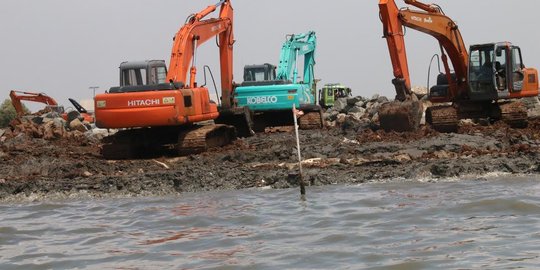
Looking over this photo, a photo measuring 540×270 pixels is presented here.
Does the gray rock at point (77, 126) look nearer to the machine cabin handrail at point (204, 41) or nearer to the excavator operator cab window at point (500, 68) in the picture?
the machine cabin handrail at point (204, 41)

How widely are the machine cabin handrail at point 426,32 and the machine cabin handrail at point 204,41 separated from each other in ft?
15.2

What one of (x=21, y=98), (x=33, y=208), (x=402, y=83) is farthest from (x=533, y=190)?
(x=21, y=98)

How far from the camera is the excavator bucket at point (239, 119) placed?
23.2 m

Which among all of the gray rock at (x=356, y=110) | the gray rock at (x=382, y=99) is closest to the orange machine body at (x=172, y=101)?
the gray rock at (x=356, y=110)

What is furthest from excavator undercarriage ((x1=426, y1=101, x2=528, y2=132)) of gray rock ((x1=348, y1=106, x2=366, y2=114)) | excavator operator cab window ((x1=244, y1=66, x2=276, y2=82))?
gray rock ((x1=348, y1=106, x2=366, y2=114))

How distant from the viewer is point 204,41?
71.1 feet

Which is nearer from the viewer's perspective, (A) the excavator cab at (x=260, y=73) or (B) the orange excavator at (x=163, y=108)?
(B) the orange excavator at (x=163, y=108)

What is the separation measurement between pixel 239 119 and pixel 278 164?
839 centimetres

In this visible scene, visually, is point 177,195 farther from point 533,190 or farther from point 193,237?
point 533,190

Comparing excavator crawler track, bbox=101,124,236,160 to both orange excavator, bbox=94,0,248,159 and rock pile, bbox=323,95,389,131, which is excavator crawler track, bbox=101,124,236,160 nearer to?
orange excavator, bbox=94,0,248,159

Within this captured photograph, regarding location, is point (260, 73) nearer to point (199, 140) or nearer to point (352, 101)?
point (199, 140)

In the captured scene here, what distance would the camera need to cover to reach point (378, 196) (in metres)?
11.5

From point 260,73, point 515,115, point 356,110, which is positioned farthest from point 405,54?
point 356,110

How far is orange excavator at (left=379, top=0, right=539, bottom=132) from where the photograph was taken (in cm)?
→ 2173
